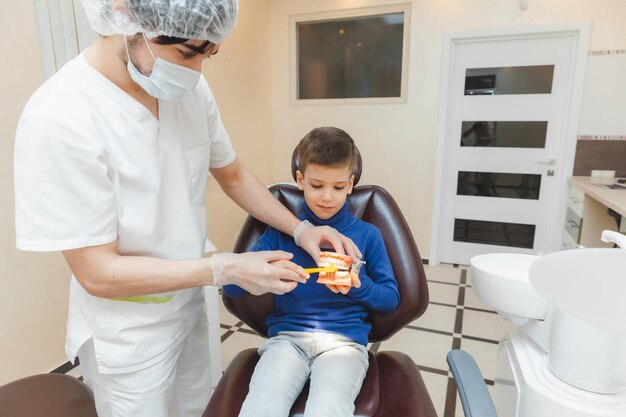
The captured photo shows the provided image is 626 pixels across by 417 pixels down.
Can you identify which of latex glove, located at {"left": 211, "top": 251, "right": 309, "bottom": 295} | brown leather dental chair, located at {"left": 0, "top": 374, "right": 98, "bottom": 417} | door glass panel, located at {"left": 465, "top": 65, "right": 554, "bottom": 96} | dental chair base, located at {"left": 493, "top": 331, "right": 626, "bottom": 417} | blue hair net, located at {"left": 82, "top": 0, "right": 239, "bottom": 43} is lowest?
brown leather dental chair, located at {"left": 0, "top": 374, "right": 98, "bottom": 417}

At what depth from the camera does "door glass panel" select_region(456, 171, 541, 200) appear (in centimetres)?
353

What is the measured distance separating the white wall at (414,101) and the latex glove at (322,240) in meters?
2.67

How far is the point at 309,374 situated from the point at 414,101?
9.80 ft

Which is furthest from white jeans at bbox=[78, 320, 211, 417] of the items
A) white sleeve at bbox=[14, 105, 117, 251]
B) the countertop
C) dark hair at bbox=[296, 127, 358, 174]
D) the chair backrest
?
the countertop

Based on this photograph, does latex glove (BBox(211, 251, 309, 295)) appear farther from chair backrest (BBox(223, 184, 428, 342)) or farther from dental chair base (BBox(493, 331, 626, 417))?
dental chair base (BBox(493, 331, 626, 417))

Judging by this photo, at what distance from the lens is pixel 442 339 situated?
2492 millimetres

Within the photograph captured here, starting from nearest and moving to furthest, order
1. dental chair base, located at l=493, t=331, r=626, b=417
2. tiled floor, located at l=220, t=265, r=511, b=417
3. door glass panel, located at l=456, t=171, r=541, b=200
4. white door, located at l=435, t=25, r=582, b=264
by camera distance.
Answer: dental chair base, located at l=493, t=331, r=626, b=417 → tiled floor, located at l=220, t=265, r=511, b=417 → white door, located at l=435, t=25, r=582, b=264 → door glass panel, located at l=456, t=171, r=541, b=200

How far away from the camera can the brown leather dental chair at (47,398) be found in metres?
1.02

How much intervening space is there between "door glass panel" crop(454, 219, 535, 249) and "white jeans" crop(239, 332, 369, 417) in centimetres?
291

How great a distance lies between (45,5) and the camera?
1.84 metres

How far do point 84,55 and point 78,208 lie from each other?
14.5 inches

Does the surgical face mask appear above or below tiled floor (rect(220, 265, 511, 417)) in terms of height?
above

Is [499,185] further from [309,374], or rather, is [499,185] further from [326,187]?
[309,374]

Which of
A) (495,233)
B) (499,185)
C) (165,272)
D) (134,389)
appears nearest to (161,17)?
(165,272)
